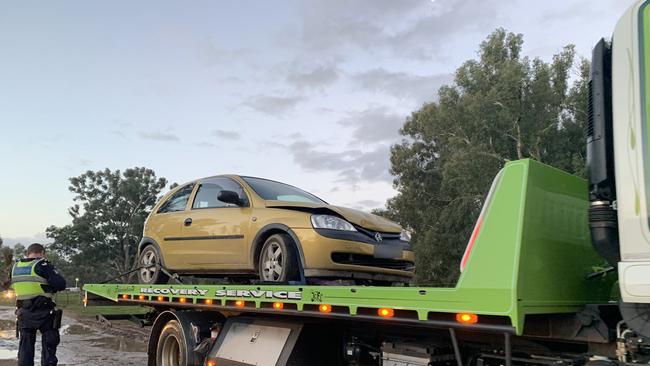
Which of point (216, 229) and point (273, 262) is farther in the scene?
point (216, 229)

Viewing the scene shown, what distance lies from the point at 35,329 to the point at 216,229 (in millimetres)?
3037

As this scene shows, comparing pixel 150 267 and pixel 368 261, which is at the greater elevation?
pixel 368 261

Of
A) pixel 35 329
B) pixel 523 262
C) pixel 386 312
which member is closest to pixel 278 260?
pixel 386 312

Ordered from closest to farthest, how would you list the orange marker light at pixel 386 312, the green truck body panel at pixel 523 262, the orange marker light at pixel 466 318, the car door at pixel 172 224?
the green truck body panel at pixel 523 262 < the orange marker light at pixel 466 318 < the orange marker light at pixel 386 312 < the car door at pixel 172 224

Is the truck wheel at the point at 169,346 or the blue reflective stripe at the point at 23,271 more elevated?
the blue reflective stripe at the point at 23,271

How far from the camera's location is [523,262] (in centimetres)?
298

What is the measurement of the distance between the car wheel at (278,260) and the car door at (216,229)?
24cm

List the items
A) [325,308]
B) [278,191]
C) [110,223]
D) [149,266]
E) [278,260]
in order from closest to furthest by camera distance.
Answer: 1. [325,308]
2. [278,260]
3. [278,191]
4. [149,266]
5. [110,223]

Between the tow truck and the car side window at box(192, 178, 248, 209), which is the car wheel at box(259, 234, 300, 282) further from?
the tow truck

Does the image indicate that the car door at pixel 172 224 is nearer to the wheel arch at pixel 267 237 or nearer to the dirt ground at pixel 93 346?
the wheel arch at pixel 267 237

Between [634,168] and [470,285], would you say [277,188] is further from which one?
[634,168]

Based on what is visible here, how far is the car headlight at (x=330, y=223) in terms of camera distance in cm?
542

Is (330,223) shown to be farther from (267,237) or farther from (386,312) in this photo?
(386,312)

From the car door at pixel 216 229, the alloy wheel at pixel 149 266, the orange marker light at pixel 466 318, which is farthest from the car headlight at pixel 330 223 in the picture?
the alloy wheel at pixel 149 266
